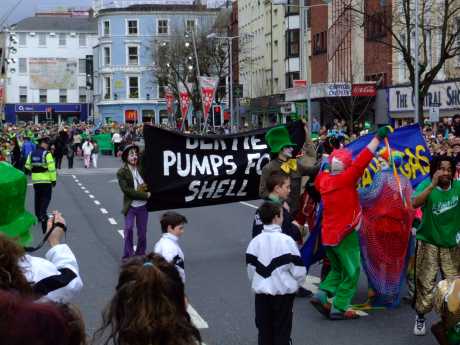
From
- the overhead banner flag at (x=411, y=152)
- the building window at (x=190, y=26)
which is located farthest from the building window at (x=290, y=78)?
the overhead banner flag at (x=411, y=152)

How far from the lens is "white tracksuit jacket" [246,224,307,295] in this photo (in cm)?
751

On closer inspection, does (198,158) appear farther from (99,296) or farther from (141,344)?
(141,344)

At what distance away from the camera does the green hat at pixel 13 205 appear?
5613 mm

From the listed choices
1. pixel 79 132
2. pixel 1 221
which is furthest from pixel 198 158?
pixel 79 132

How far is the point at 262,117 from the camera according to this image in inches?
2921

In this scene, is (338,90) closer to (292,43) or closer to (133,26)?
(292,43)

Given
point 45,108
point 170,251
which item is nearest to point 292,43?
point 170,251

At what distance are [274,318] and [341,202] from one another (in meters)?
2.32

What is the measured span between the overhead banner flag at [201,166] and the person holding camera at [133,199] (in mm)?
164

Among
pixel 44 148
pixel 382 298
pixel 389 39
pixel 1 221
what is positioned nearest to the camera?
pixel 1 221

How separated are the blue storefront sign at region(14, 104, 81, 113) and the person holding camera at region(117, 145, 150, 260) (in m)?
111

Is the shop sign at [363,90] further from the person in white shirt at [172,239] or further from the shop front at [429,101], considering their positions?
the person in white shirt at [172,239]

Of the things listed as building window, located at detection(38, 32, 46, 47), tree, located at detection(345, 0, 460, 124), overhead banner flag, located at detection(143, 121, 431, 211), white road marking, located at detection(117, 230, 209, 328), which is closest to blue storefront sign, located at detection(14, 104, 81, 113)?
building window, located at detection(38, 32, 46, 47)

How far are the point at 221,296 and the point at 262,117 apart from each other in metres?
63.1
